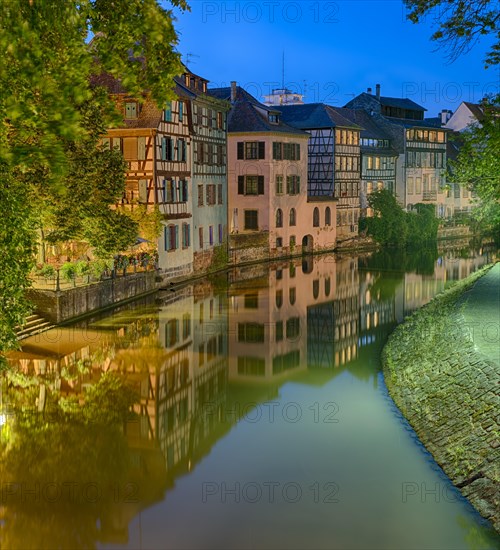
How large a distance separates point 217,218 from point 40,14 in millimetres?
39053

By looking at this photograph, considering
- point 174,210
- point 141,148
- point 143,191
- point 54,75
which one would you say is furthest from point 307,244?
point 54,75

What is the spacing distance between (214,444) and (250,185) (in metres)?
36.6

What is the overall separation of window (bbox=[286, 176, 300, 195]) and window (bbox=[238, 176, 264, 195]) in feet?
10.1

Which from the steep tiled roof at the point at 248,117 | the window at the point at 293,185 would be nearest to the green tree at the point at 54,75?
the steep tiled roof at the point at 248,117

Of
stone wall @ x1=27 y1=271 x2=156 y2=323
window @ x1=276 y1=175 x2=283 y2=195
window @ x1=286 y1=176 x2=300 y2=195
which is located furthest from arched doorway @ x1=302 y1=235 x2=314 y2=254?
stone wall @ x1=27 y1=271 x2=156 y2=323

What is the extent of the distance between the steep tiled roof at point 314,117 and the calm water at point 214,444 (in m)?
31.1

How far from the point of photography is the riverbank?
1550cm

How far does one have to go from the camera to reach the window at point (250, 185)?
5328cm

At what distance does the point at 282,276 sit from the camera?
153ft

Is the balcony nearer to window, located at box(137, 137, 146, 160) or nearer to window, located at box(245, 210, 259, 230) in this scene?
window, located at box(137, 137, 146, 160)

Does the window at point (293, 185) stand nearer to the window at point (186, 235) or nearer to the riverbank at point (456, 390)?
the window at point (186, 235)

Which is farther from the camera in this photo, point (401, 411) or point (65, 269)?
point (65, 269)

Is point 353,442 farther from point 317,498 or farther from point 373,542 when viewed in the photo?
point 373,542

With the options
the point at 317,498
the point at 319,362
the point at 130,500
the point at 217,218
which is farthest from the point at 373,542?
the point at 217,218
